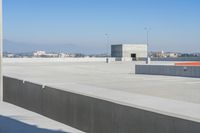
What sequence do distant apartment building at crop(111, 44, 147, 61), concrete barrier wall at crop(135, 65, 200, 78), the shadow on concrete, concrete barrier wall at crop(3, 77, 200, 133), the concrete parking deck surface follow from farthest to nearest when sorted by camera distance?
distant apartment building at crop(111, 44, 147, 61)
concrete barrier wall at crop(135, 65, 200, 78)
the concrete parking deck surface
the shadow on concrete
concrete barrier wall at crop(3, 77, 200, 133)

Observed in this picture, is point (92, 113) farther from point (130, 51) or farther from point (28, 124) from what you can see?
point (130, 51)

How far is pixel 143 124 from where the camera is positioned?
25.3 feet

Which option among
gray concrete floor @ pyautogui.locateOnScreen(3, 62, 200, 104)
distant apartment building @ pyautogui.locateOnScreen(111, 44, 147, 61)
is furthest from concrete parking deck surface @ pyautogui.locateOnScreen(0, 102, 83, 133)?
distant apartment building @ pyautogui.locateOnScreen(111, 44, 147, 61)

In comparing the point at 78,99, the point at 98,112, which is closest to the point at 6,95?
the point at 78,99

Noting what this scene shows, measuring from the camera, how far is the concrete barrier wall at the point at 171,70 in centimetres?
3085

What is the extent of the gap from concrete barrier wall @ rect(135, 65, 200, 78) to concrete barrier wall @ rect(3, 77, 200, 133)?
1793 cm

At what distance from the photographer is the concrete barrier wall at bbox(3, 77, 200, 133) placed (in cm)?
716

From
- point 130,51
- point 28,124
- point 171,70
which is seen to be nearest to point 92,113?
point 28,124

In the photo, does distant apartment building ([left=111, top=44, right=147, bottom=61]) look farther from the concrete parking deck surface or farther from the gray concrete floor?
the concrete parking deck surface

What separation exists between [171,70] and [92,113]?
23988 mm

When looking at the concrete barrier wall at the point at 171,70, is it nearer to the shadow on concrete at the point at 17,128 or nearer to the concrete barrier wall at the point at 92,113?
the concrete barrier wall at the point at 92,113

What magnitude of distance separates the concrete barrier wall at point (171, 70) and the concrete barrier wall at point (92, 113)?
17.9 m

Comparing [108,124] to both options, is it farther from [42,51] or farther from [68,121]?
[42,51]

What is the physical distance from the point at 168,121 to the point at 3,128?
4171mm
